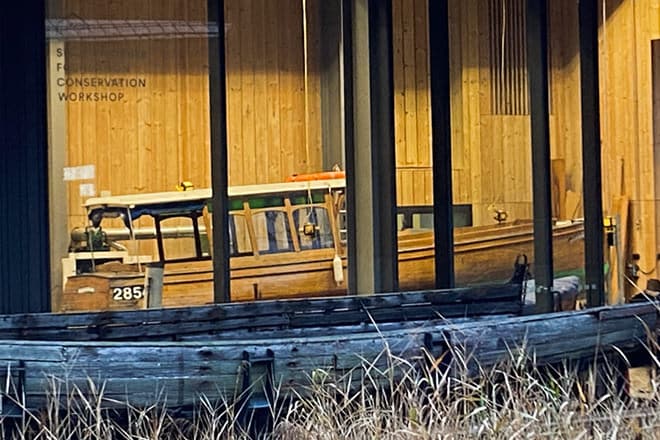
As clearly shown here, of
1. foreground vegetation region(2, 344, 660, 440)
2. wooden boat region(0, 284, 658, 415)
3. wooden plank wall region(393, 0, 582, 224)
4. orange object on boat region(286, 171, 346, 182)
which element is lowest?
foreground vegetation region(2, 344, 660, 440)

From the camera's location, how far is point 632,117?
7.58 m

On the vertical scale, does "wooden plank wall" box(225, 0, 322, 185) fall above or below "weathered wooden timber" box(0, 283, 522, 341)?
above

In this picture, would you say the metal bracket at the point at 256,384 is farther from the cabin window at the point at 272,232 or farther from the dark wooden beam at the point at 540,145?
the dark wooden beam at the point at 540,145

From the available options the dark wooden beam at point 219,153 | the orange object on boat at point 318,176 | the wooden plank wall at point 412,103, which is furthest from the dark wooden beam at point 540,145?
the dark wooden beam at point 219,153

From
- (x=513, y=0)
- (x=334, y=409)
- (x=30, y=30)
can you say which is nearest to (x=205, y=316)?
(x=334, y=409)

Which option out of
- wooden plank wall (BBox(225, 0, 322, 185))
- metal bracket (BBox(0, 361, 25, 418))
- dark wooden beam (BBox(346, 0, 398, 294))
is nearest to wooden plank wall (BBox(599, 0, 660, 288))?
dark wooden beam (BBox(346, 0, 398, 294))

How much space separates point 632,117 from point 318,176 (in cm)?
253

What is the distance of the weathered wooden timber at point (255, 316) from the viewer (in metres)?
4.68

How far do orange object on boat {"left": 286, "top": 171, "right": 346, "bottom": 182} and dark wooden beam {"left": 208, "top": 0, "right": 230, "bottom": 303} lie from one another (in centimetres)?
49

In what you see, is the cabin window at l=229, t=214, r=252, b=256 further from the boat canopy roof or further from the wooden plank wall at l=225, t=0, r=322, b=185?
the wooden plank wall at l=225, t=0, r=322, b=185

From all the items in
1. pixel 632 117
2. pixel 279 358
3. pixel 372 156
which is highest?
pixel 632 117

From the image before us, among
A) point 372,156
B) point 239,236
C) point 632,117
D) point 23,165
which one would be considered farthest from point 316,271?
point 632,117

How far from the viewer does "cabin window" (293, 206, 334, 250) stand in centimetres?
652

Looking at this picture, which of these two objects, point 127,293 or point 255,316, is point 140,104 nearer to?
point 127,293
